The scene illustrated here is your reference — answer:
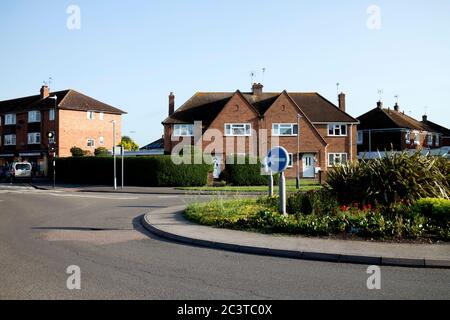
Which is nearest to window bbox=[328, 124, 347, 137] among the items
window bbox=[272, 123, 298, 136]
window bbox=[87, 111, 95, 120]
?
window bbox=[272, 123, 298, 136]

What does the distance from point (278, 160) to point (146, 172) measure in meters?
24.4

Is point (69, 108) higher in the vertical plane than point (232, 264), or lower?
higher

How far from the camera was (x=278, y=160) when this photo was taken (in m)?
12.1

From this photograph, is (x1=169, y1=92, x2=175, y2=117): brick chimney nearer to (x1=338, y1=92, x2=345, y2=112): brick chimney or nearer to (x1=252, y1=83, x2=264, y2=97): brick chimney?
A: (x1=252, y1=83, x2=264, y2=97): brick chimney

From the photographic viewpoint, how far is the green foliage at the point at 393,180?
12867mm

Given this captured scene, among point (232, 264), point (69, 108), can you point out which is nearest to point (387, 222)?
point (232, 264)

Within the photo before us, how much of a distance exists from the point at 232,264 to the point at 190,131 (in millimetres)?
36464

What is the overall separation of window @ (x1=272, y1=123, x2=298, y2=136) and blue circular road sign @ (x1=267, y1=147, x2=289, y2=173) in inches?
1190

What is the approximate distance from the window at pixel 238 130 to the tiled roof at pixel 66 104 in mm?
24322

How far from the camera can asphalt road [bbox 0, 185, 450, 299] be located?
6082mm

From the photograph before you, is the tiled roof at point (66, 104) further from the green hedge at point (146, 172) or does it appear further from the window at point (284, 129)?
the window at point (284, 129)

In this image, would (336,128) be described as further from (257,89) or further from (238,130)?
(238,130)
